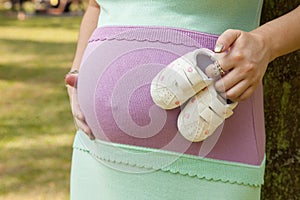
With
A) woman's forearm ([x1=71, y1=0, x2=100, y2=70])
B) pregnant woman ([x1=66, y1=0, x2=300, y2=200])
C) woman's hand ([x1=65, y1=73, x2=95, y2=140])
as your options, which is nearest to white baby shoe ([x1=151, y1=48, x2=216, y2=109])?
pregnant woman ([x1=66, y1=0, x2=300, y2=200])

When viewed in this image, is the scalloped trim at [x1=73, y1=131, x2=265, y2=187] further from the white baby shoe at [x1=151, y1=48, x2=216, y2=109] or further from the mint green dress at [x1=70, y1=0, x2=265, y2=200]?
the white baby shoe at [x1=151, y1=48, x2=216, y2=109]

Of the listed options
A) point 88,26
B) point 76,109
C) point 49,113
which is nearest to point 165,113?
point 76,109

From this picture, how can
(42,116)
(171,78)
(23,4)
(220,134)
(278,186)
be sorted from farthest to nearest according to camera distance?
(23,4) < (42,116) < (278,186) < (220,134) < (171,78)

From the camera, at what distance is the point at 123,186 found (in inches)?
48.6

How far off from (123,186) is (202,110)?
235 mm

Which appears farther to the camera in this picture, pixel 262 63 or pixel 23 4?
pixel 23 4

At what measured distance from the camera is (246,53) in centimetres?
110

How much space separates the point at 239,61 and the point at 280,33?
11 centimetres

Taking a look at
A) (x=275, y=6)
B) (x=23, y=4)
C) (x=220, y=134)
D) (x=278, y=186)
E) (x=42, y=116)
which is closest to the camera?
(x=220, y=134)

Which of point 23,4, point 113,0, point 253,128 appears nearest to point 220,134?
point 253,128

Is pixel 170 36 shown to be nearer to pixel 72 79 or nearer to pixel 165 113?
pixel 165 113

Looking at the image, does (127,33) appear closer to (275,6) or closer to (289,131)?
(275,6)

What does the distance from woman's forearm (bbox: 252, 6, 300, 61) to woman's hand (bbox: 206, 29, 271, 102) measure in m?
0.02

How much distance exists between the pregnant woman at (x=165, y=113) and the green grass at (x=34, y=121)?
8.57 feet
